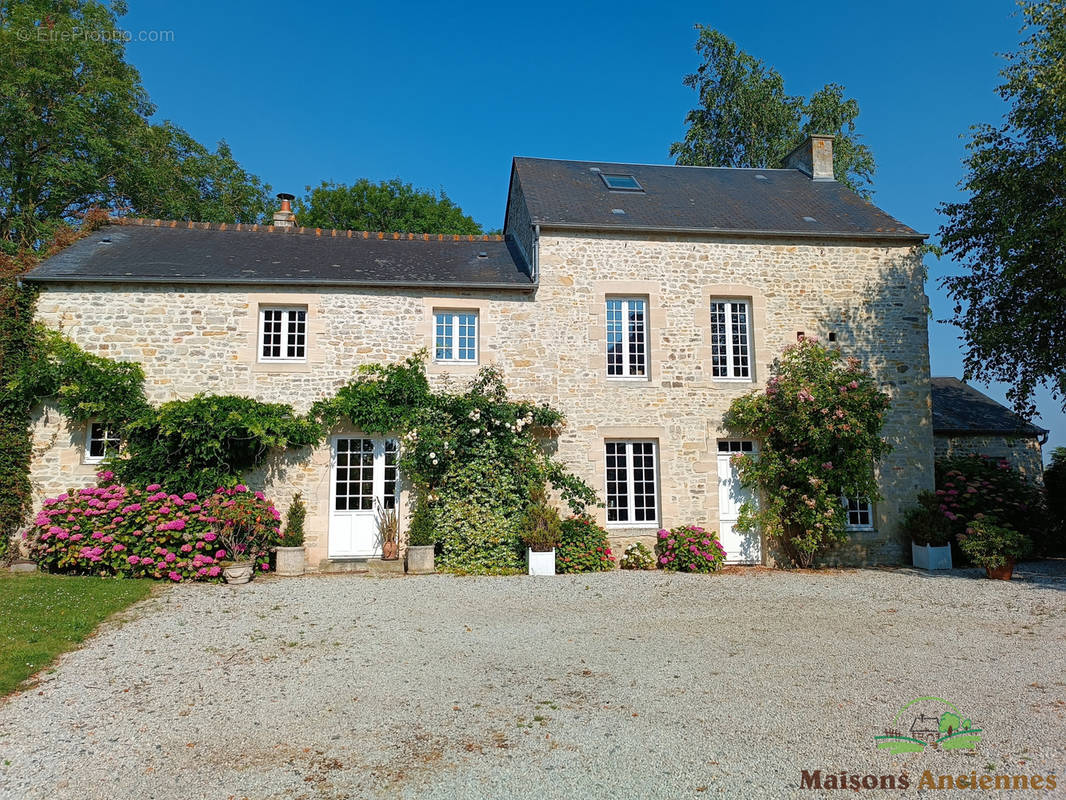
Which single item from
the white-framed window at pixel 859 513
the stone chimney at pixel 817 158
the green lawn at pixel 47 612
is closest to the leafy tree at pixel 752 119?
the stone chimney at pixel 817 158

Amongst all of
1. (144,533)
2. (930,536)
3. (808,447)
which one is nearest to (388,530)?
(144,533)

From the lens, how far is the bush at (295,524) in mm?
10359

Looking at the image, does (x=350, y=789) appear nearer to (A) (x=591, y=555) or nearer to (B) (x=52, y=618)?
(B) (x=52, y=618)

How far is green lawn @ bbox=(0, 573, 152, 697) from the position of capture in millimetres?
5676

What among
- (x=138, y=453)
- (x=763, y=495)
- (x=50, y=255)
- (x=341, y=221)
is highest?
(x=341, y=221)

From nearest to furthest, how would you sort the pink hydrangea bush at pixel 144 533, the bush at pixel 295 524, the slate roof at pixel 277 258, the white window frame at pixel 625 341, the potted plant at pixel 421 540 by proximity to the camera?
1. the pink hydrangea bush at pixel 144 533
2. the potted plant at pixel 421 540
3. the bush at pixel 295 524
4. the slate roof at pixel 277 258
5. the white window frame at pixel 625 341

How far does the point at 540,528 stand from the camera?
33.6 feet

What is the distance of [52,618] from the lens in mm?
6867

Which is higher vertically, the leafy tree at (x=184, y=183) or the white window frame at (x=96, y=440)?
the leafy tree at (x=184, y=183)

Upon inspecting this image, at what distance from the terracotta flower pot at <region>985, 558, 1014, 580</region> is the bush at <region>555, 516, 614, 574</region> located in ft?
19.2

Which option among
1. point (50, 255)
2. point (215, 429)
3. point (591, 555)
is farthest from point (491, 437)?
point (50, 255)

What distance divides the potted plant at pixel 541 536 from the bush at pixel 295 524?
3540mm

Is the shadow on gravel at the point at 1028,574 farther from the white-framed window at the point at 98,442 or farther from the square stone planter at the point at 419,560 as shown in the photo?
the white-framed window at the point at 98,442

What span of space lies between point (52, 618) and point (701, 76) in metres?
25.0
